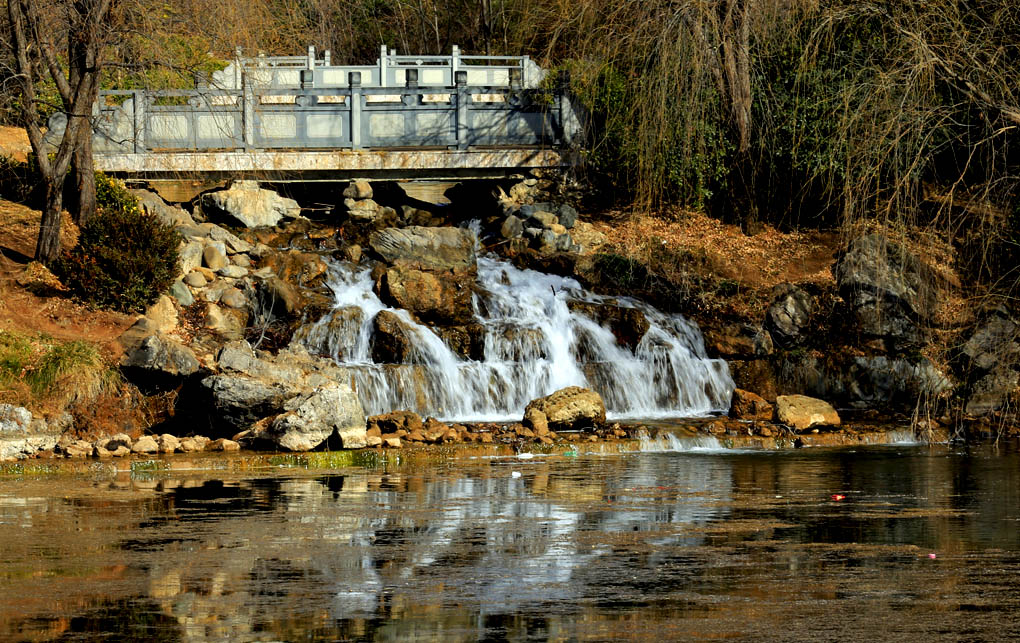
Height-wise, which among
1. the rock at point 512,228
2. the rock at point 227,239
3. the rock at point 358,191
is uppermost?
the rock at point 358,191

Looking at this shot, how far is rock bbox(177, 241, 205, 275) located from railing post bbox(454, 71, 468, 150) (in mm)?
7811

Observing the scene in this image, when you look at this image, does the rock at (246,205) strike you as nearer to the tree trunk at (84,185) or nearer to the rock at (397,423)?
the tree trunk at (84,185)

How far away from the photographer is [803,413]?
68.7ft

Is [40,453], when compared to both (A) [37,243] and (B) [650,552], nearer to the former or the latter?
(A) [37,243]

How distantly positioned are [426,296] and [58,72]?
758 centimetres

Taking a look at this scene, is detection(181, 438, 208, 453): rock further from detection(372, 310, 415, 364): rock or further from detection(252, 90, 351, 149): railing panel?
detection(252, 90, 351, 149): railing panel

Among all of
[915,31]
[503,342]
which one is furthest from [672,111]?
[915,31]

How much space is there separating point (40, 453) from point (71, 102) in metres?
8.26

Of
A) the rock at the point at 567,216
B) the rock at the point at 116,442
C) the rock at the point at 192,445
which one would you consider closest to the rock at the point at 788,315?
the rock at the point at 567,216

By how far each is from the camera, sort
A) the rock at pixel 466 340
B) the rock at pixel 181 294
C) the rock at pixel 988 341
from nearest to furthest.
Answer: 1. the rock at pixel 988 341
2. the rock at pixel 466 340
3. the rock at pixel 181 294

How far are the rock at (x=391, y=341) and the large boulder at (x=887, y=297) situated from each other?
27.7 feet

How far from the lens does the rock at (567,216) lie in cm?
3017

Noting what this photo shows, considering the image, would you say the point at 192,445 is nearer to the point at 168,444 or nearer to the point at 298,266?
the point at 168,444

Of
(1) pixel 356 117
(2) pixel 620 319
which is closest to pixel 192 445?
(2) pixel 620 319
